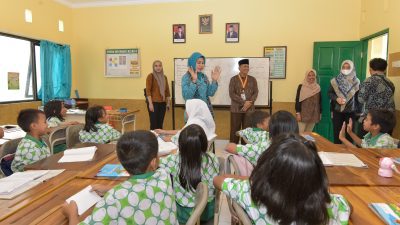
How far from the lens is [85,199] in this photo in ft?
4.26

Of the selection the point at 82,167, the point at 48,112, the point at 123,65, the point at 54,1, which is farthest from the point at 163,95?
the point at 82,167

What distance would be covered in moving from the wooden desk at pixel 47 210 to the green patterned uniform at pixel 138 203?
19 centimetres

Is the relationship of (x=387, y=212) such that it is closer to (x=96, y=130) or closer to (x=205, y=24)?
(x=96, y=130)

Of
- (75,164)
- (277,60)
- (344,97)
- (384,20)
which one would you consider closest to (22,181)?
(75,164)

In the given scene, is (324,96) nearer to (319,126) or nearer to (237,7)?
(319,126)

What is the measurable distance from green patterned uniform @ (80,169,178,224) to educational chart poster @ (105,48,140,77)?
5030mm

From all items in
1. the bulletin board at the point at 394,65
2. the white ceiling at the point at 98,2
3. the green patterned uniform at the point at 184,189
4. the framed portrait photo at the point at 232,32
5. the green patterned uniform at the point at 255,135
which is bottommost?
the green patterned uniform at the point at 184,189

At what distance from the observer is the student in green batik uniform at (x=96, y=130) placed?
2.67 m

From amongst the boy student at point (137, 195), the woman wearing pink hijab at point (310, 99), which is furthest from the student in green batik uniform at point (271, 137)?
the woman wearing pink hijab at point (310, 99)

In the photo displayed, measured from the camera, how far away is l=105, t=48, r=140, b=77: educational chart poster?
5.91 m

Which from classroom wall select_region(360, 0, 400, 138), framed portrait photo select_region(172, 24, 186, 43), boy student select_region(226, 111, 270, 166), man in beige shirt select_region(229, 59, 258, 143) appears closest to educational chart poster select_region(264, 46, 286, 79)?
man in beige shirt select_region(229, 59, 258, 143)

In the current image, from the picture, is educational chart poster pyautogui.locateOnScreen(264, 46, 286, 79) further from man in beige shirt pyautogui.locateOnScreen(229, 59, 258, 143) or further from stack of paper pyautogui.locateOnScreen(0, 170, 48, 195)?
stack of paper pyautogui.locateOnScreen(0, 170, 48, 195)

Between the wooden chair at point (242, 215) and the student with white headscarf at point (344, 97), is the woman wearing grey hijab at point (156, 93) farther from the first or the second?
the wooden chair at point (242, 215)

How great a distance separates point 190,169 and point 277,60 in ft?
14.0
